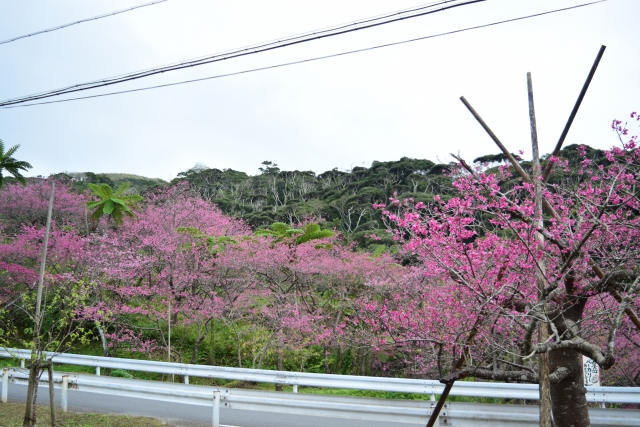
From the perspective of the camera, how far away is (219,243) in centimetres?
1592

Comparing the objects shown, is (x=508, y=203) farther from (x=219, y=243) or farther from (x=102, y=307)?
(x=102, y=307)

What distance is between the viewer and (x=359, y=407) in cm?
674

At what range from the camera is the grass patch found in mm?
7453

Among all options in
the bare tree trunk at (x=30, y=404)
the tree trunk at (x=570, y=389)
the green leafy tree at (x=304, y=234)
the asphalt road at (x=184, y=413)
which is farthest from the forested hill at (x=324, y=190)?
the tree trunk at (x=570, y=389)

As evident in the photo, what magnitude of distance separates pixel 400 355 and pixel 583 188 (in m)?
10.1

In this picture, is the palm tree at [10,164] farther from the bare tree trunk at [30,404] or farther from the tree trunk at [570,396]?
the tree trunk at [570,396]

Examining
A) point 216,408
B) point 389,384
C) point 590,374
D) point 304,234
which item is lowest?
point 216,408

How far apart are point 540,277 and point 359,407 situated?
3537 millimetres

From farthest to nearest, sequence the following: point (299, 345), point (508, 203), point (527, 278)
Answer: point (299, 345) < point (527, 278) < point (508, 203)

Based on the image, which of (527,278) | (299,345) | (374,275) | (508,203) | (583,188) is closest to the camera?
(508,203)

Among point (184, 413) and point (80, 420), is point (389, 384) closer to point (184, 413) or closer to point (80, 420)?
point (184, 413)

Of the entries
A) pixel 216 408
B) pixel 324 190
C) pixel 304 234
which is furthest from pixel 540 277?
pixel 324 190

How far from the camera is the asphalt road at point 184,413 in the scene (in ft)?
26.7

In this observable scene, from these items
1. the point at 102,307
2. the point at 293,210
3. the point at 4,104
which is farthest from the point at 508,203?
the point at 293,210
